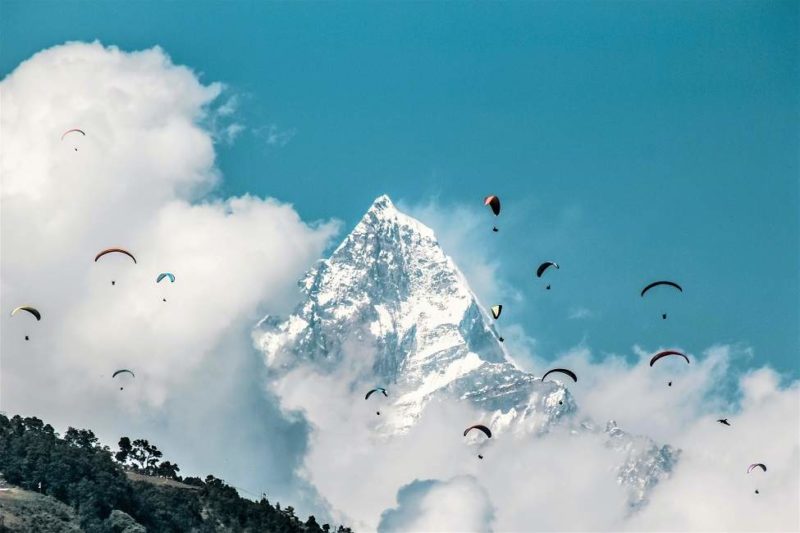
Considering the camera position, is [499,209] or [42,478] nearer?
[499,209]

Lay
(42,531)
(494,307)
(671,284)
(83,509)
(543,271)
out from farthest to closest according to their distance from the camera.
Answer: (83,509) → (42,531) → (494,307) → (543,271) → (671,284)

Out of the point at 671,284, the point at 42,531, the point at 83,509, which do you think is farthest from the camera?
the point at 83,509

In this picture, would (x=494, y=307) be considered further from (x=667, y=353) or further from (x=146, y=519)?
(x=146, y=519)

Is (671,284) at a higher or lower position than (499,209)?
lower

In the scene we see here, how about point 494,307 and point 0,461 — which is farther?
point 0,461

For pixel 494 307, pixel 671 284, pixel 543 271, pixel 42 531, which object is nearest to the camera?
pixel 671 284

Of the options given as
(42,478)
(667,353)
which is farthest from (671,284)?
(42,478)

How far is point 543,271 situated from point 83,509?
7909 cm

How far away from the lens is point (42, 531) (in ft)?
566

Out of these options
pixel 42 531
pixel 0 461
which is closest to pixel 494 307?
pixel 42 531

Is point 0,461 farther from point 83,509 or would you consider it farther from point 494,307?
point 494,307

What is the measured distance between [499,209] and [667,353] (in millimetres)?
22717

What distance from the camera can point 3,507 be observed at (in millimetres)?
176875

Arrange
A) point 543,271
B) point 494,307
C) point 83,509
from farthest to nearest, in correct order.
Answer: point 83,509 < point 494,307 < point 543,271
